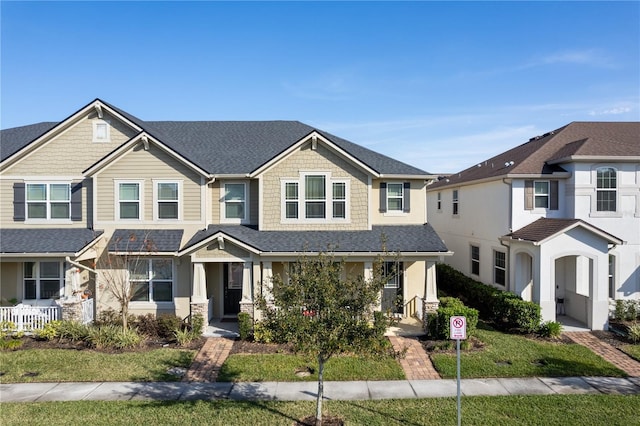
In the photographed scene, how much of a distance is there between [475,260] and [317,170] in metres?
10.4

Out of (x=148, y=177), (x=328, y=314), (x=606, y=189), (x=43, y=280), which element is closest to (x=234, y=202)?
(x=148, y=177)

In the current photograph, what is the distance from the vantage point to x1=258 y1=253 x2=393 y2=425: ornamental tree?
7.65m

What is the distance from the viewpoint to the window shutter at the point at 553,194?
17000mm

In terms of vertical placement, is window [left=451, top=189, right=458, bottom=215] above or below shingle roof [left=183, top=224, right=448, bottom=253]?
above

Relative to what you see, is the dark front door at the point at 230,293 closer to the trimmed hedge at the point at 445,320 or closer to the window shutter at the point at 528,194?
the trimmed hedge at the point at 445,320

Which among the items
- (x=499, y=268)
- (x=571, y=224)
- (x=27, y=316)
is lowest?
(x=27, y=316)

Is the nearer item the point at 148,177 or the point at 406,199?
the point at 148,177

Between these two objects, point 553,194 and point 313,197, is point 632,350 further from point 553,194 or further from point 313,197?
point 313,197

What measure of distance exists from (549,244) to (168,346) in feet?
47.7

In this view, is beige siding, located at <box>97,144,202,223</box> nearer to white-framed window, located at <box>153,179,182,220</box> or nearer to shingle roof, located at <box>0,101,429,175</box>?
white-framed window, located at <box>153,179,182,220</box>

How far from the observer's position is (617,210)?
1641 cm

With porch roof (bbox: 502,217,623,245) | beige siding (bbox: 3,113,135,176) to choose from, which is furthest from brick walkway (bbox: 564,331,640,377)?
beige siding (bbox: 3,113,135,176)

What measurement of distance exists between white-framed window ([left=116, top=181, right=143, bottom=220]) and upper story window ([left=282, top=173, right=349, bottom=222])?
6003 millimetres

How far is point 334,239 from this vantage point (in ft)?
52.0
